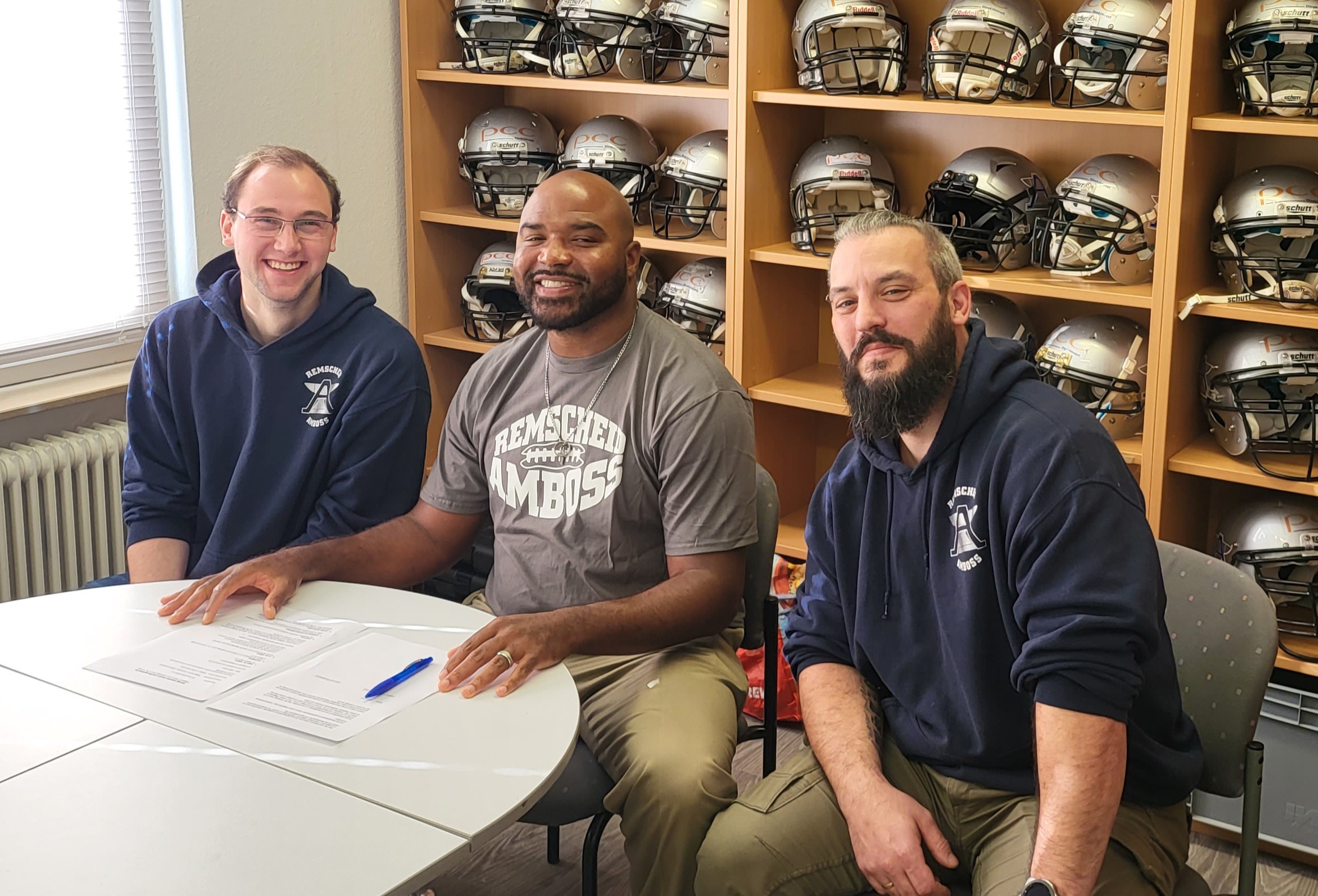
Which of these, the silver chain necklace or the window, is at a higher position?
the window

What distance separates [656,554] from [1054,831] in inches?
33.4

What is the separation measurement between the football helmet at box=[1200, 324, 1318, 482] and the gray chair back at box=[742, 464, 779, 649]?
3.30 feet

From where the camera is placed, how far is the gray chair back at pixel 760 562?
7.32 feet

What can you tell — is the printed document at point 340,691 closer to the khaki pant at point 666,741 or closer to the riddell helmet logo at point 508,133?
the khaki pant at point 666,741

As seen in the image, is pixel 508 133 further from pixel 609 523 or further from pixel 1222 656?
pixel 1222 656

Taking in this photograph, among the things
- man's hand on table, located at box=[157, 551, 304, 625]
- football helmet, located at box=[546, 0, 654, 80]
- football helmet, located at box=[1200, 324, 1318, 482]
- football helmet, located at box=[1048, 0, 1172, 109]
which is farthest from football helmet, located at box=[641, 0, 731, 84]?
man's hand on table, located at box=[157, 551, 304, 625]

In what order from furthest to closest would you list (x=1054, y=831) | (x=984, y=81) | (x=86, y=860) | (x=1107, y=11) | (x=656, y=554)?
(x=984, y=81) → (x=1107, y=11) → (x=656, y=554) → (x=1054, y=831) → (x=86, y=860)

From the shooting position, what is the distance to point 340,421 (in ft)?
7.91

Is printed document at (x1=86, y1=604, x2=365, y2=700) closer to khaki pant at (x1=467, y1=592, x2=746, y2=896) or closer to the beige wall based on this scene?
khaki pant at (x1=467, y1=592, x2=746, y2=896)

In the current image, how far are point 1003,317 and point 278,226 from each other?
5.03ft

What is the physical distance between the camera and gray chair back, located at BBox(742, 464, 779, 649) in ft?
7.32

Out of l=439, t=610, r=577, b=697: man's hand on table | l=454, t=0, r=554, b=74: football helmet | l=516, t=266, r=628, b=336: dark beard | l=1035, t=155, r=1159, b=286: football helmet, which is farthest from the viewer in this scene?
l=454, t=0, r=554, b=74: football helmet

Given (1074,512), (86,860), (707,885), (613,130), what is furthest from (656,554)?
(613,130)

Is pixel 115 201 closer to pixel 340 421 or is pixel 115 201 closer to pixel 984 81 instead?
pixel 340 421
